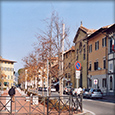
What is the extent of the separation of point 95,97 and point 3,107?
22.1m

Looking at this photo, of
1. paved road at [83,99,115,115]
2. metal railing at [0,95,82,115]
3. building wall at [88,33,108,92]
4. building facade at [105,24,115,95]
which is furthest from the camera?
building wall at [88,33,108,92]

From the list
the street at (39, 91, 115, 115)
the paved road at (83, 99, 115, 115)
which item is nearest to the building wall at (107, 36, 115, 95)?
the street at (39, 91, 115, 115)

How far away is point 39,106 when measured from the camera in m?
13.9

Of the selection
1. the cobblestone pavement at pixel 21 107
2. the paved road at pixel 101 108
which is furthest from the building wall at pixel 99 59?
the cobblestone pavement at pixel 21 107

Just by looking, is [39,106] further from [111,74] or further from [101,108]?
[111,74]

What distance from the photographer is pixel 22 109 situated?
45.2 feet

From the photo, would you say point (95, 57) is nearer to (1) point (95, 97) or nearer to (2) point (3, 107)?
(1) point (95, 97)

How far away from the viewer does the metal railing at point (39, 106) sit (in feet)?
44.5

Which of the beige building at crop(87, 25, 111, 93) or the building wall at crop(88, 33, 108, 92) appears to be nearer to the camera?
the beige building at crop(87, 25, 111, 93)

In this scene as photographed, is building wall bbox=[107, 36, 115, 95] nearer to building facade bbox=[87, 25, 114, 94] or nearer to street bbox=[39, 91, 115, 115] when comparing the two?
building facade bbox=[87, 25, 114, 94]

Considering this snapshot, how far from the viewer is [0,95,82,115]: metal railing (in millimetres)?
13562

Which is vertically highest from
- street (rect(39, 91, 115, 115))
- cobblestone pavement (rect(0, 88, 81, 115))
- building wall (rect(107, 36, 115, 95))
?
building wall (rect(107, 36, 115, 95))

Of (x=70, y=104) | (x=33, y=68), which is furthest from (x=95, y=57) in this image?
(x=70, y=104)

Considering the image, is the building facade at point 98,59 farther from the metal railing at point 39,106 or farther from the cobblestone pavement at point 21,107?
the cobblestone pavement at point 21,107
